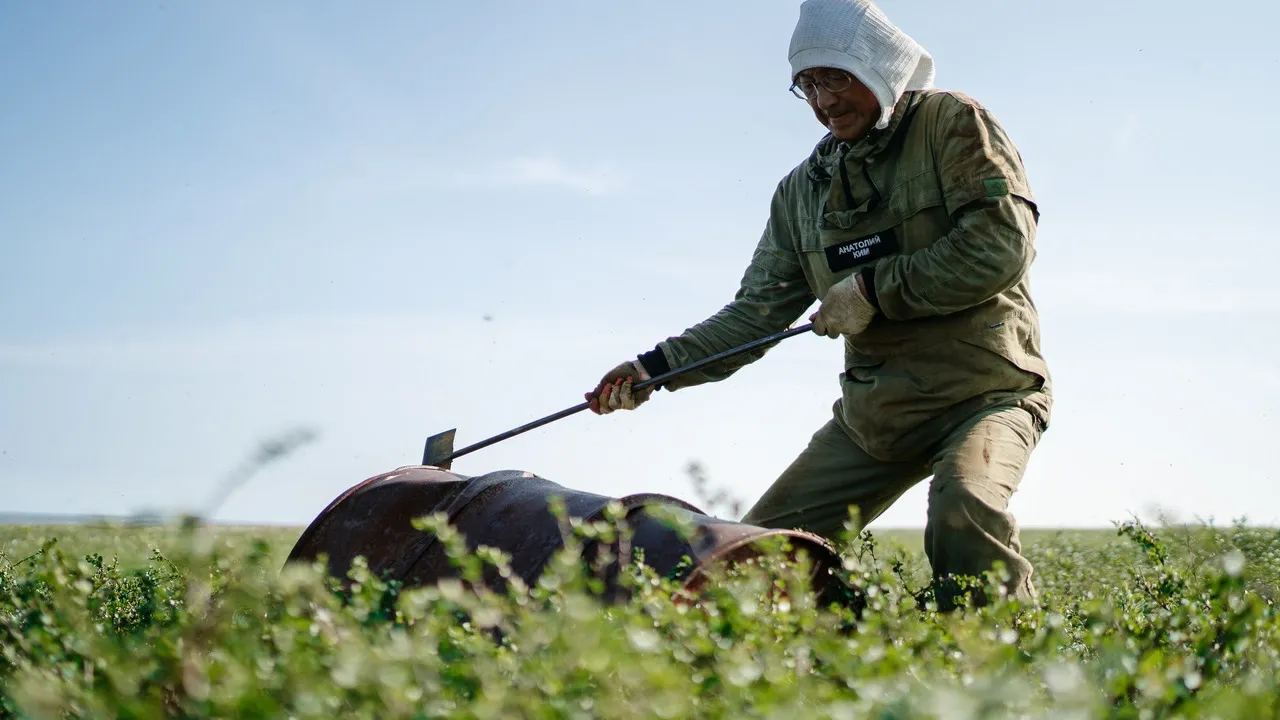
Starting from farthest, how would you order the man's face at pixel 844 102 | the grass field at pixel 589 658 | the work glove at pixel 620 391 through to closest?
the work glove at pixel 620 391 < the man's face at pixel 844 102 < the grass field at pixel 589 658

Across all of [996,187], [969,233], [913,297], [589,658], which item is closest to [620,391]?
[913,297]

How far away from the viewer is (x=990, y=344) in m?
4.04

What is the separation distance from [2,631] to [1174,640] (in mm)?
2855

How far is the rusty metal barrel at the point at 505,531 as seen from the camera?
320 centimetres

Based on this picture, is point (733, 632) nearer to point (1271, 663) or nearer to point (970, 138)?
point (1271, 663)

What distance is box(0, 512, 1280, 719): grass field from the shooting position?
1.84 meters

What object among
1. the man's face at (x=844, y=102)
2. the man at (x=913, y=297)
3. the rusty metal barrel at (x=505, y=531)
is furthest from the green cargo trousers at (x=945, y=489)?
the man's face at (x=844, y=102)

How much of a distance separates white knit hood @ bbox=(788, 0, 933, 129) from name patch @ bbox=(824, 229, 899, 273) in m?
0.41

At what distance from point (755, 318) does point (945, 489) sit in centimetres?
138

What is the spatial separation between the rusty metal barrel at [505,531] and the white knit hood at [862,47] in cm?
163

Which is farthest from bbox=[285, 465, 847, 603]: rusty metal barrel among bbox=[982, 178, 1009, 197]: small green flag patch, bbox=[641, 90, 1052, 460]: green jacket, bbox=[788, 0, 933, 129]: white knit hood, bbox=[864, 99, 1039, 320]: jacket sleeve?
bbox=[788, 0, 933, 129]: white knit hood

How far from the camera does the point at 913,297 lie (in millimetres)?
3990

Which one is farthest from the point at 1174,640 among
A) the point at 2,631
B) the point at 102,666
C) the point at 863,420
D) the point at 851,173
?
the point at 2,631

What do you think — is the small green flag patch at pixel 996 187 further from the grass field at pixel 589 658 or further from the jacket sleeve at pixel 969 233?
the grass field at pixel 589 658
